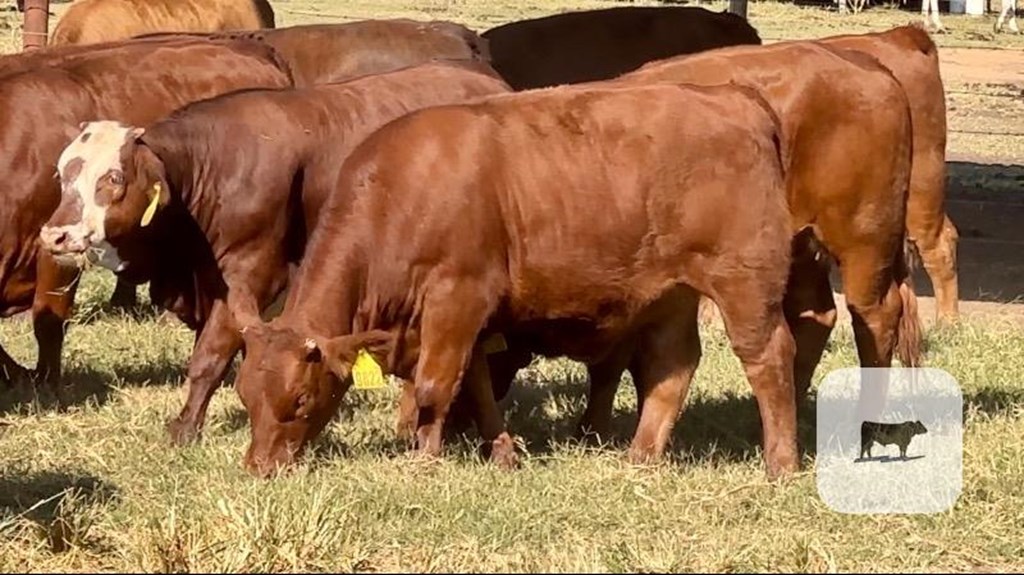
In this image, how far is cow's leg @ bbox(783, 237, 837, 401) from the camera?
7766 millimetres

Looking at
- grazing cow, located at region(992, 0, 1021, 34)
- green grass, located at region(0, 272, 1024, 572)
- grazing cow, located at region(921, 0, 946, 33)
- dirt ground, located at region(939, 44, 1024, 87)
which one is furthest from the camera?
grazing cow, located at region(992, 0, 1021, 34)

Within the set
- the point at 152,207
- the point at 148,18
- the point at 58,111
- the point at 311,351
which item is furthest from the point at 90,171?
the point at 148,18

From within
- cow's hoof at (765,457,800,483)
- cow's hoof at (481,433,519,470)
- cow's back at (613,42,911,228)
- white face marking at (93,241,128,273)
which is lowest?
cow's hoof at (481,433,519,470)

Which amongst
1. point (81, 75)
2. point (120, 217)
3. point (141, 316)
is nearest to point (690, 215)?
point (120, 217)

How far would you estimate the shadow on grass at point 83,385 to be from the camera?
8.25 m

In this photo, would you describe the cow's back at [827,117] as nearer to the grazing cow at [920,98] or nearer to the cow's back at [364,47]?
the grazing cow at [920,98]

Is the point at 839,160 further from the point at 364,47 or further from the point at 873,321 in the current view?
the point at 364,47

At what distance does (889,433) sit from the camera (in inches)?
292

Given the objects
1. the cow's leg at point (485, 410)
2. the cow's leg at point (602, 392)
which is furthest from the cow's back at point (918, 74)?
the cow's leg at point (485, 410)

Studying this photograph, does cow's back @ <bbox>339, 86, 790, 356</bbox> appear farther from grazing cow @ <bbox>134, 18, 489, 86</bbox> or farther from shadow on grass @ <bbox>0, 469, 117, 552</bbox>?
grazing cow @ <bbox>134, 18, 489, 86</bbox>

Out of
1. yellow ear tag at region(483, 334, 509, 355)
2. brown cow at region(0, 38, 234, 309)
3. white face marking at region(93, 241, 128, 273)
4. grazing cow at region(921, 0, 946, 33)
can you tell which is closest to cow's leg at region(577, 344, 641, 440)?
yellow ear tag at region(483, 334, 509, 355)

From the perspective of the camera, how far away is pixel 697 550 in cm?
556

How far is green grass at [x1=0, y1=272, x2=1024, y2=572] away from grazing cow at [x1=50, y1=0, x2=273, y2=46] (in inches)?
215

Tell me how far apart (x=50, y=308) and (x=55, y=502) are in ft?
7.97
